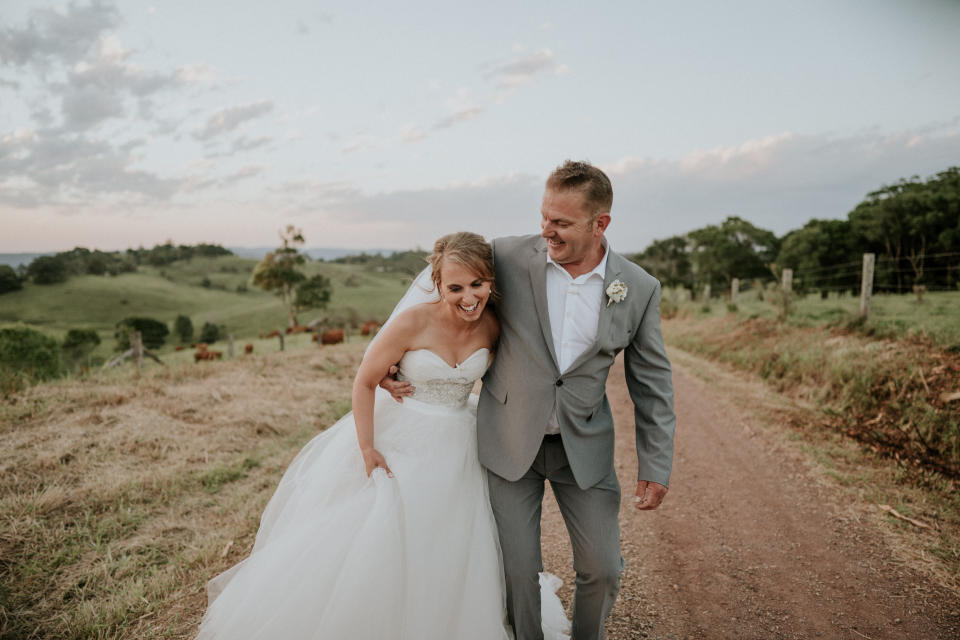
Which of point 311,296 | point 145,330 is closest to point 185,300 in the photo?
point 145,330

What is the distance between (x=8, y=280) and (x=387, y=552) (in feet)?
181

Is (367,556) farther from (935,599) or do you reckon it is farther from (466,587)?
(935,599)

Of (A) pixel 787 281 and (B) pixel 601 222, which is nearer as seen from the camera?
(B) pixel 601 222

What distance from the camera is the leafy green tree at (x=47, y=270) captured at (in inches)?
1799

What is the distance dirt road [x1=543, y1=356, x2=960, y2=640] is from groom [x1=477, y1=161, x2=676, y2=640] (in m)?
1.06

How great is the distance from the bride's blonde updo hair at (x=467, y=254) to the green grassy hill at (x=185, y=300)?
34.6 meters

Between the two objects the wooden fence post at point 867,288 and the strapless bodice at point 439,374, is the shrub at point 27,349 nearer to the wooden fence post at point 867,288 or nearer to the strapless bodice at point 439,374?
the strapless bodice at point 439,374

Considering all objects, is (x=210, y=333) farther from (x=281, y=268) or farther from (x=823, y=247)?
(x=823, y=247)

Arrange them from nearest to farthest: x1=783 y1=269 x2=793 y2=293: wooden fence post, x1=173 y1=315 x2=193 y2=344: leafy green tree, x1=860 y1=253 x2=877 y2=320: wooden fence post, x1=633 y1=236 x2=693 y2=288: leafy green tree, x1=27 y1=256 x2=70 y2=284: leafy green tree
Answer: x1=860 y1=253 x2=877 y2=320: wooden fence post, x1=783 y1=269 x2=793 y2=293: wooden fence post, x1=173 y1=315 x2=193 y2=344: leafy green tree, x1=27 y1=256 x2=70 y2=284: leafy green tree, x1=633 y1=236 x2=693 y2=288: leafy green tree

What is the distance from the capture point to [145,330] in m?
41.5

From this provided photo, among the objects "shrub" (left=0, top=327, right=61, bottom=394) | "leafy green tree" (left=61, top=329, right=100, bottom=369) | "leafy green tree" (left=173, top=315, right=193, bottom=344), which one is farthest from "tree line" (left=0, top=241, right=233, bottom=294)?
"shrub" (left=0, top=327, right=61, bottom=394)

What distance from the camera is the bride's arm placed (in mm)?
2865

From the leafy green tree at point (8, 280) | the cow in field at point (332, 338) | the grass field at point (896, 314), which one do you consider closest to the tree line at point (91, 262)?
the leafy green tree at point (8, 280)

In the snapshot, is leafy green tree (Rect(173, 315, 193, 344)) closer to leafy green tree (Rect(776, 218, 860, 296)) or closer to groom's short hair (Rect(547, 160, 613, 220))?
leafy green tree (Rect(776, 218, 860, 296))
